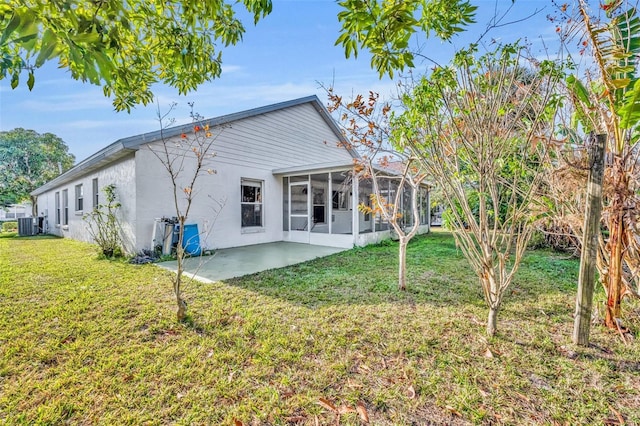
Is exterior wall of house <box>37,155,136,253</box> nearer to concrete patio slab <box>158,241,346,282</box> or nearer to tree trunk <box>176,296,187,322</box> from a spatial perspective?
concrete patio slab <box>158,241,346,282</box>

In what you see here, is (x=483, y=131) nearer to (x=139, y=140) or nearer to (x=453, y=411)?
(x=453, y=411)

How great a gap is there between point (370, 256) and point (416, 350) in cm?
509

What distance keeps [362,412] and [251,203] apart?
29.5ft

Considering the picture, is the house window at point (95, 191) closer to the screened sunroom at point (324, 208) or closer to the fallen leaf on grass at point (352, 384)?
the screened sunroom at point (324, 208)

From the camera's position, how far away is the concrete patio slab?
6.08 m

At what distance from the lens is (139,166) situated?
24.5 feet

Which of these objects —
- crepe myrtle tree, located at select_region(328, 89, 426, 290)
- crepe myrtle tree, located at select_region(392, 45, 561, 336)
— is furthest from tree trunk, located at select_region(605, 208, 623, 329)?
crepe myrtle tree, located at select_region(328, 89, 426, 290)

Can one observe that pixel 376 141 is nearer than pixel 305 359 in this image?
No

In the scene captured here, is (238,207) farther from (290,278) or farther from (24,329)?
(24,329)

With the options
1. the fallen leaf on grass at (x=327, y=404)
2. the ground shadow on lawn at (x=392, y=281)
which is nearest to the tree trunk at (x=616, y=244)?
the ground shadow on lawn at (x=392, y=281)

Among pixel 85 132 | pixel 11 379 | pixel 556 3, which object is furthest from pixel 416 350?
pixel 85 132

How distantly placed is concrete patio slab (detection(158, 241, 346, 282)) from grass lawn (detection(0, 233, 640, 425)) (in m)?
1.15

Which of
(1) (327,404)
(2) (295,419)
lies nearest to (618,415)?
(1) (327,404)

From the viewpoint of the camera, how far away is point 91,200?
10414mm
